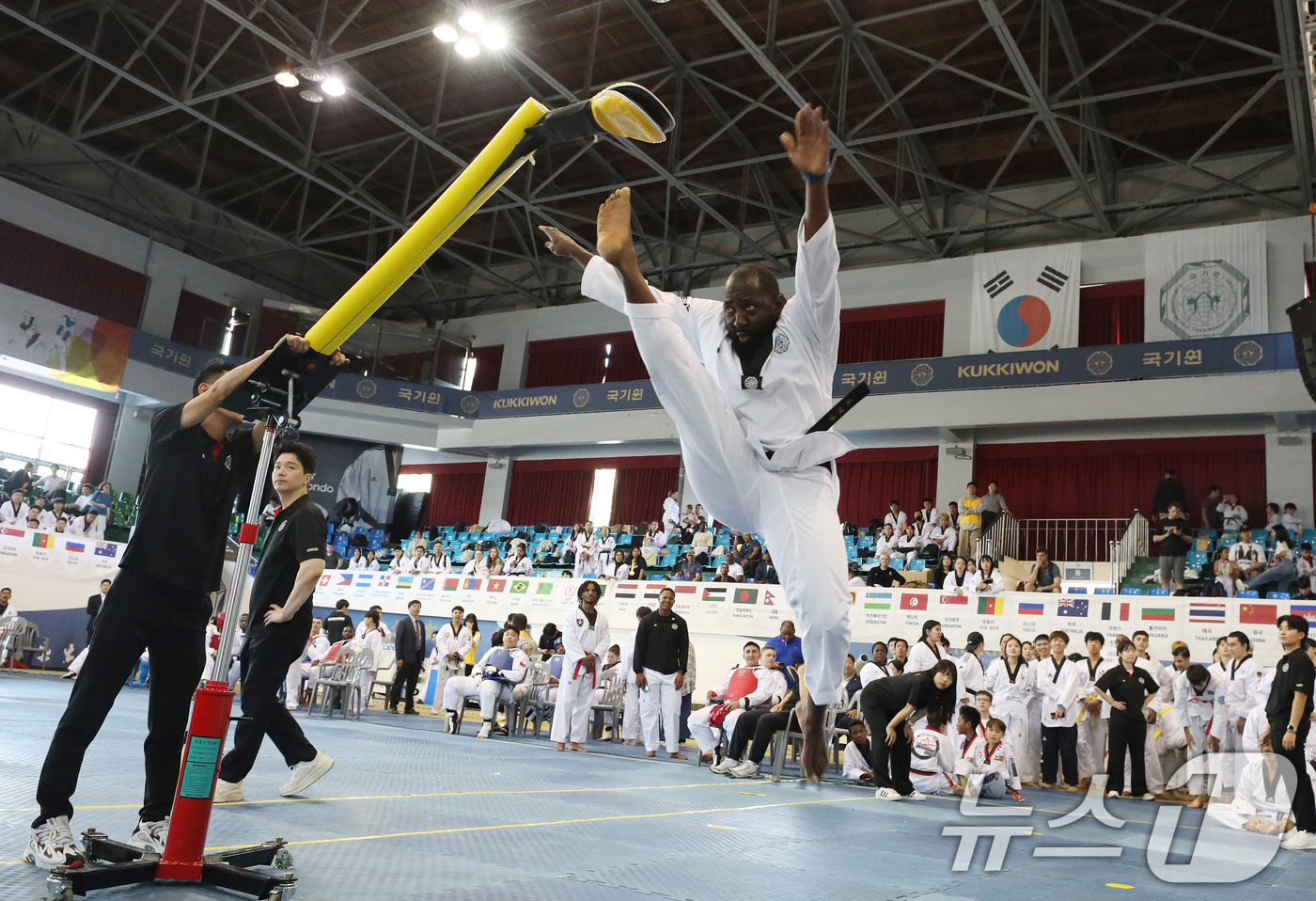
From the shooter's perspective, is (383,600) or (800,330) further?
(383,600)

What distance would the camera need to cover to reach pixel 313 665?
13.6 meters

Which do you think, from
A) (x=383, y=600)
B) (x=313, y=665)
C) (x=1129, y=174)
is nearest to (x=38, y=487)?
(x=383, y=600)

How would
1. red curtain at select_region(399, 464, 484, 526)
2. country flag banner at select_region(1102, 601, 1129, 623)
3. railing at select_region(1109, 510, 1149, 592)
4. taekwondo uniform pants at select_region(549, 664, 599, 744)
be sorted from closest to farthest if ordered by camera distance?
taekwondo uniform pants at select_region(549, 664, 599, 744) → country flag banner at select_region(1102, 601, 1129, 623) → railing at select_region(1109, 510, 1149, 592) → red curtain at select_region(399, 464, 484, 526)

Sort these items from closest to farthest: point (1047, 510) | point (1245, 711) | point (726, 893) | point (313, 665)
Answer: point (726, 893) → point (1245, 711) → point (313, 665) → point (1047, 510)

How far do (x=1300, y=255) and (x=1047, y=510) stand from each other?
6389 mm

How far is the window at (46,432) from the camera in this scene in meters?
22.0

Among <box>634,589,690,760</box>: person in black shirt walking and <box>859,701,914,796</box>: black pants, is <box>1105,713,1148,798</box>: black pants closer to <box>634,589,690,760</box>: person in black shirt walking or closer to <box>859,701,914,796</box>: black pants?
<box>859,701,914,796</box>: black pants

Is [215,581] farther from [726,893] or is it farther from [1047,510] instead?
[1047,510]

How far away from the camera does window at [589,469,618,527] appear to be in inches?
974

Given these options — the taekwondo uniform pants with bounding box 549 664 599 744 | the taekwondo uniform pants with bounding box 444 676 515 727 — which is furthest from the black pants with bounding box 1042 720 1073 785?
the taekwondo uniform pants with bounding box 444 676 515 727

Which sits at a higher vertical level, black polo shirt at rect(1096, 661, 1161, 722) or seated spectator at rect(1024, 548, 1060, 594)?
seated spectator at rect(1024, 548, 1060, 594)

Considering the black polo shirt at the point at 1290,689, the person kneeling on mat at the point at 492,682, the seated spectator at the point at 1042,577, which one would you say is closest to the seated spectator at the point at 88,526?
the person kneeling on mat at the point at 492,682

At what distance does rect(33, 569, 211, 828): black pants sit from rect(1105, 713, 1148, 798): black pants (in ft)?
31.2

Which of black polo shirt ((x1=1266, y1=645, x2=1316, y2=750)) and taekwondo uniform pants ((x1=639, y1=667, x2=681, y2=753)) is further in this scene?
taekwondo uniform pants ((x1=639, y1=667, x2=681, y2=753))
